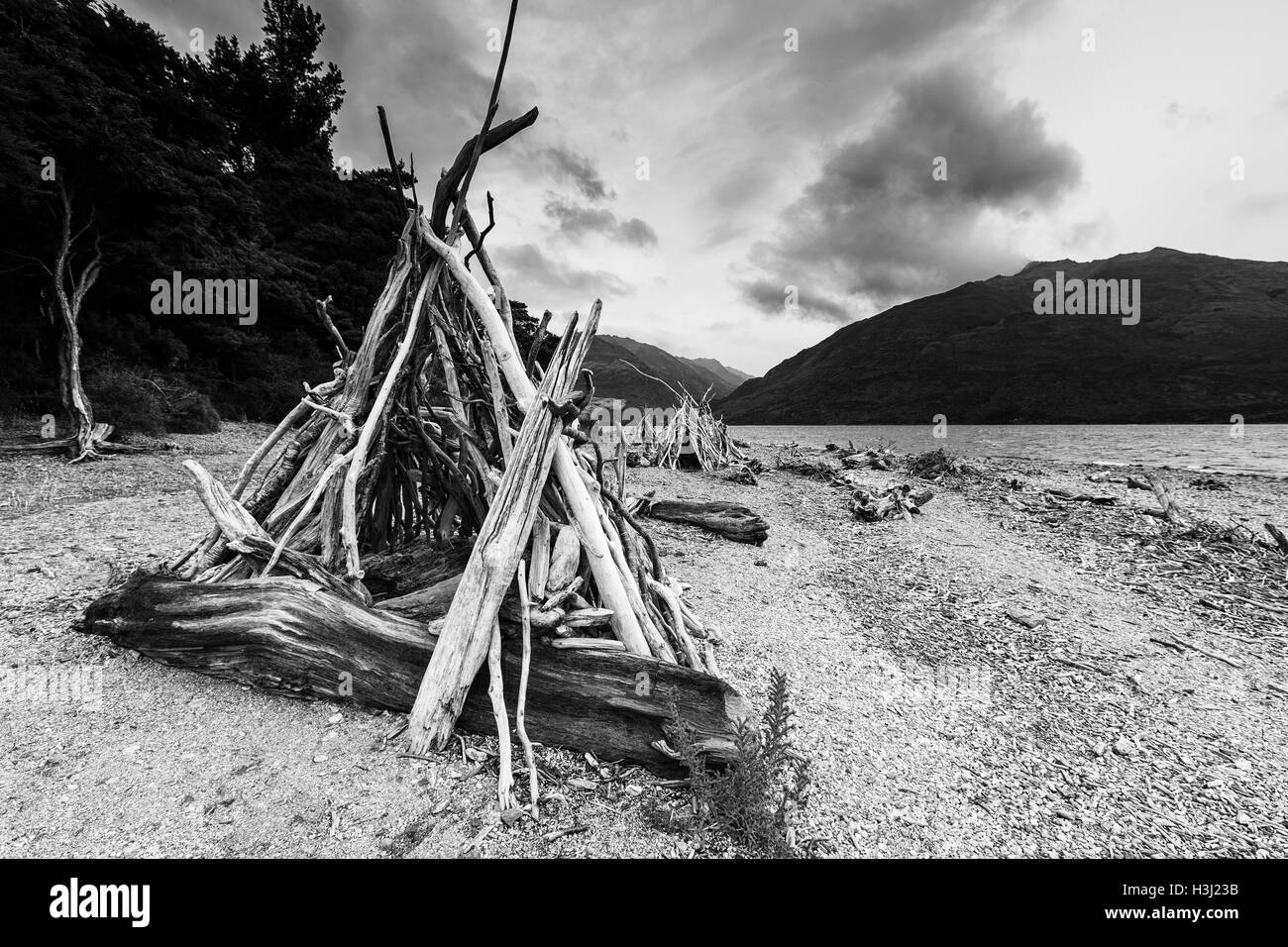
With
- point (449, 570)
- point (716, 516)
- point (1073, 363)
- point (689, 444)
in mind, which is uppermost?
point (1073, 363)

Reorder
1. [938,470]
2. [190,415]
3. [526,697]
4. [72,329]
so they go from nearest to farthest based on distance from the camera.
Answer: [526,697] → [72,329] → [190,415] → [938,470]

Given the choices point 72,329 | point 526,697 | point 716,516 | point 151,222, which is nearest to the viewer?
point 526,697

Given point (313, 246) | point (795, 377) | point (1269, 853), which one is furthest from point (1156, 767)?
point (795, 377)

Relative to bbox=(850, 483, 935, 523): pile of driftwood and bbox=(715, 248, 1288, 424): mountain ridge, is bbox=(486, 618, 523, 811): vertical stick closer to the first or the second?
bbox=(850, 483, 935, 523): pile of driftwood

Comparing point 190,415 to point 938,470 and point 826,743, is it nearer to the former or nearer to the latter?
point 826,743

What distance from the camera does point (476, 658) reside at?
2.79 meters

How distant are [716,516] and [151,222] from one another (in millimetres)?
20079

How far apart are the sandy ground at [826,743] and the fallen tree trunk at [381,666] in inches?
5.4

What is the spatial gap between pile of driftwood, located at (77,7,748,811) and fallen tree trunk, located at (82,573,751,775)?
0.4 inches

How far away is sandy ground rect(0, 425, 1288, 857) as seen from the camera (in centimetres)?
228

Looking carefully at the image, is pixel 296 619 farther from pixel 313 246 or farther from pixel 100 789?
pixel 313 246

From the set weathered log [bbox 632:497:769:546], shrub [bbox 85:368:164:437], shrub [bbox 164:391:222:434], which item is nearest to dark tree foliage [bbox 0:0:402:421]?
shrub [bbox 85:368:164:437]

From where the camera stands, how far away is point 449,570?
12.7 ft

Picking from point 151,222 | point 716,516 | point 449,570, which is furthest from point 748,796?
point 151,222
